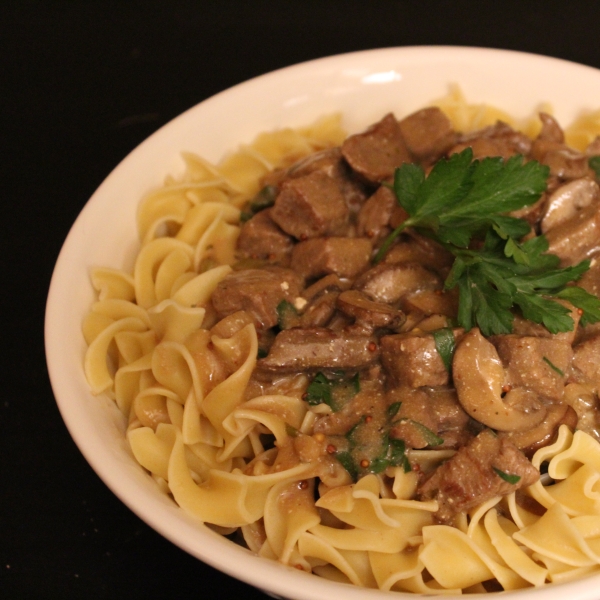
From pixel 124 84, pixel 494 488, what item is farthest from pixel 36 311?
pixel 494 488

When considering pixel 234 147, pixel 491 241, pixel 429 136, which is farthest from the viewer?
pixel 234 147

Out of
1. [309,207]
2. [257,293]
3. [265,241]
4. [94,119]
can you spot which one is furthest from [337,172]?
[94,119]

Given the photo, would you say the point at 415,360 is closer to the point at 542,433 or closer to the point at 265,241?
the point at 542,433

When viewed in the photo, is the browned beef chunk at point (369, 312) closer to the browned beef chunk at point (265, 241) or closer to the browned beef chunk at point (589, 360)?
the browned beef chunk at point (265, 241)

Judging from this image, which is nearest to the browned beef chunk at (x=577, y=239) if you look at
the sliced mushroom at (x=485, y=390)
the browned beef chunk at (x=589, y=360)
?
the browned beef chunk at (x=589, y=360)

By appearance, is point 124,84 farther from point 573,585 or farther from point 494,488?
point 573,585

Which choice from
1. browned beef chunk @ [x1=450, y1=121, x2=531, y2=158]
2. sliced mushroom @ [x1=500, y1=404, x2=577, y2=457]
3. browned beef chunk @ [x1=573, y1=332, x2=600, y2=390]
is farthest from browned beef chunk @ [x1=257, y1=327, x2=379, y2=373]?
browned beef chunk @ [x1=450, y1=121, x2=531, y2=158]

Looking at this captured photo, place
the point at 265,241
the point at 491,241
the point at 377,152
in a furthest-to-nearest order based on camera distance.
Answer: the point at 377,152, the point at 265,241, the point at 491,241
